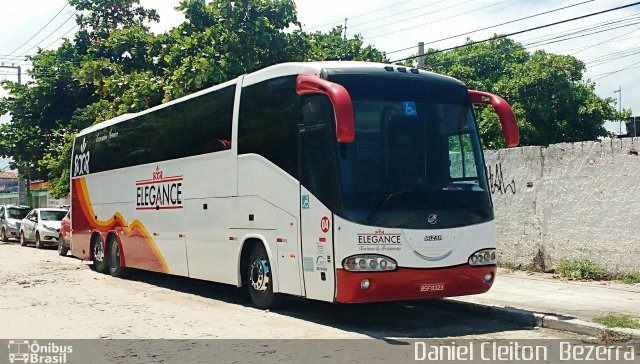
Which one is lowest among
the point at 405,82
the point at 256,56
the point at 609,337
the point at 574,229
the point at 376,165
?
the point at 609,337

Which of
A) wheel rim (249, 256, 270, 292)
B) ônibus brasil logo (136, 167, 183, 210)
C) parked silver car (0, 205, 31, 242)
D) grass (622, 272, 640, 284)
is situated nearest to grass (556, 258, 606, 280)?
grass (622, 272, 640, 284)

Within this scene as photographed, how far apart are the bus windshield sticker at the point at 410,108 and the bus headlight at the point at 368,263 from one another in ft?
6.23

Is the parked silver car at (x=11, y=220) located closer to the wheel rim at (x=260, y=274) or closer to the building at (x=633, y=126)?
the wheel rim at (x=260, y=274)

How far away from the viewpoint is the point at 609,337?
27.1 ft

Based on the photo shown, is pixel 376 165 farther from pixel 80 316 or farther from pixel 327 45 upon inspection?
pixel 327 45

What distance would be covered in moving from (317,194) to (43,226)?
20.9 metres

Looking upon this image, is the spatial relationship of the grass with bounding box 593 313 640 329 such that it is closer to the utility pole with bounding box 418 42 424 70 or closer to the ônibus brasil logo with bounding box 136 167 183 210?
the ônibus brasil logo with bounding box 136 167 183 210

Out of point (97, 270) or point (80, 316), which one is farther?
point (97, 270)

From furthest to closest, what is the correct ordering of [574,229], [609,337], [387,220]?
1. [574,229]
2. [387,220]
3. [609,337]

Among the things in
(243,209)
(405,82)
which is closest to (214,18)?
(243,209)

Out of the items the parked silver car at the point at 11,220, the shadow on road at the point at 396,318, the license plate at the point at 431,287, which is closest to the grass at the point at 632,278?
the shadow on road at the point at 396,318

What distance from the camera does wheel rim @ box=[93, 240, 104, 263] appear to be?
17.9 meters

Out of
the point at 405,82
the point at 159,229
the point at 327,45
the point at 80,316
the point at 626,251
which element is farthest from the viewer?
the point at 327,45

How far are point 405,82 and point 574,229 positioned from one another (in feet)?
18.8
